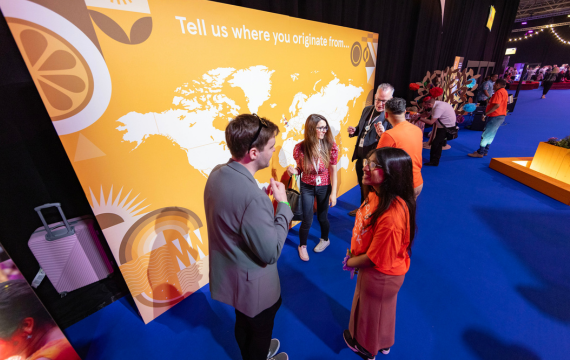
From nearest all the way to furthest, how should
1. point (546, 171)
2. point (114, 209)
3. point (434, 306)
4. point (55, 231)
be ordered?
point (114, 209), point (55, 231), point (434, 306), point (546, 171)

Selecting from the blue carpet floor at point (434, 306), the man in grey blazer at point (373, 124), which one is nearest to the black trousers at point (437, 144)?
the blue carpet floor at point (434, 306)

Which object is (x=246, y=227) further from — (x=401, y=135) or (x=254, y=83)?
(x=401, y=135)

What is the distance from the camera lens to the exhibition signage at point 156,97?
46.9 inches

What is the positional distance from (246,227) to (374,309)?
0.99 metres

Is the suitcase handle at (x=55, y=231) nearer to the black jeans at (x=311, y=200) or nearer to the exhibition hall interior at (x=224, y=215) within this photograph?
the exhibition hall interior at (x=224, y=215)

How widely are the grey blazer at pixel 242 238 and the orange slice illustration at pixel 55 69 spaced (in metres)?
0.91

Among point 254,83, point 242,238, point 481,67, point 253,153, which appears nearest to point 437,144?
point 254,83

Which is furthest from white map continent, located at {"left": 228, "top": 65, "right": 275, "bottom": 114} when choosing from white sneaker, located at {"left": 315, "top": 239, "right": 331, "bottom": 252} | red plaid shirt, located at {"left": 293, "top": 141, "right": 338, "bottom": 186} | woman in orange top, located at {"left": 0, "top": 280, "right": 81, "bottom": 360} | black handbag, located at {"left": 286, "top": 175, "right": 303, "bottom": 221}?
woman in orange top, located at {"left": 0, "top": 280, "right": 81, "bottom": 360}

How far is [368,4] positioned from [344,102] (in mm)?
1444

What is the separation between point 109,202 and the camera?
150cm

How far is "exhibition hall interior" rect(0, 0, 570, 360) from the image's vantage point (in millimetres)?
1147

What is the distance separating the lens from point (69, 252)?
1692 mm

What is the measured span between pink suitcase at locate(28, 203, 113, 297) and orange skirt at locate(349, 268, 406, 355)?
1.98 meters

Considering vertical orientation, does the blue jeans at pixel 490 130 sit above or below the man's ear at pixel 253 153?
below
